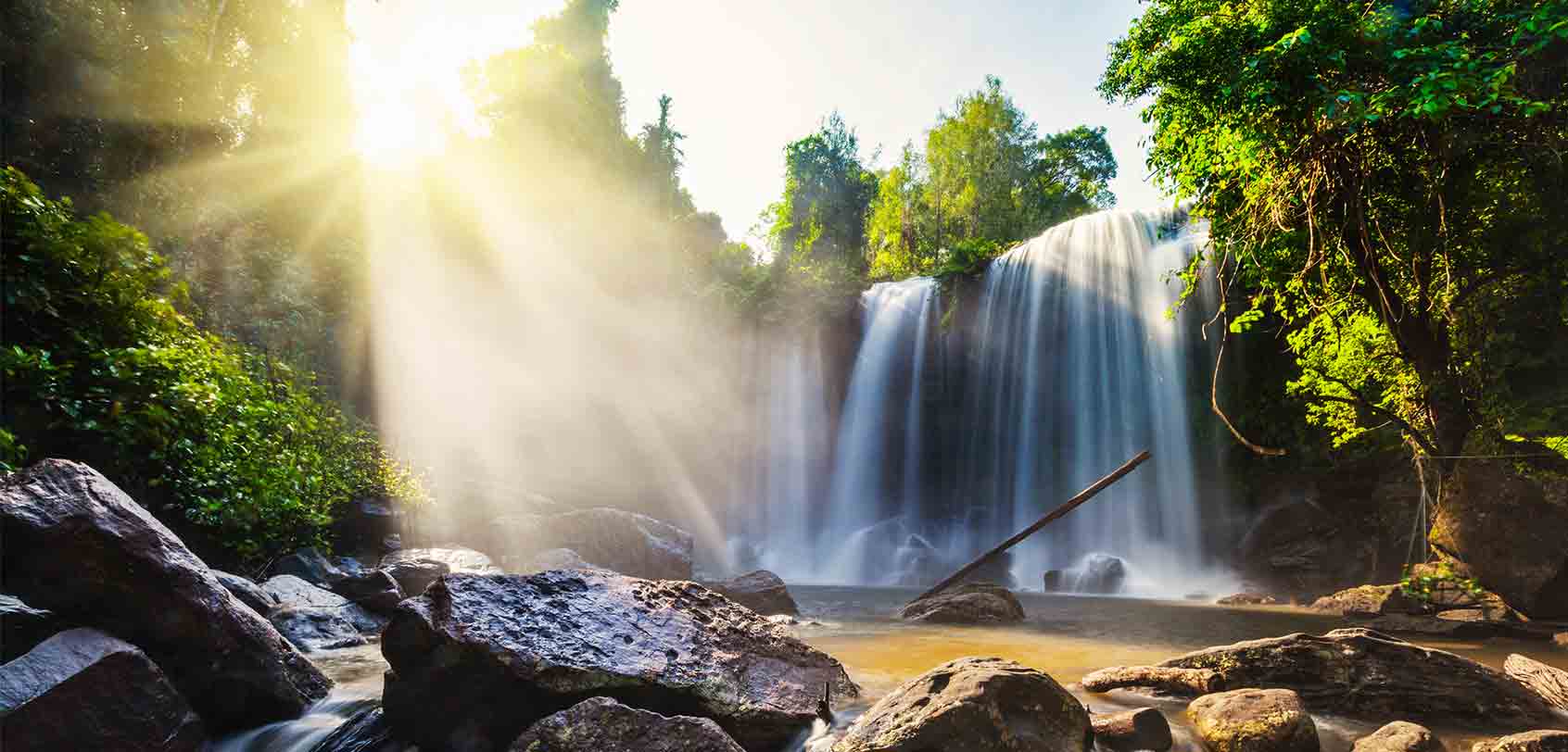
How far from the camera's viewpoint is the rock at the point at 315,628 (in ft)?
21.7

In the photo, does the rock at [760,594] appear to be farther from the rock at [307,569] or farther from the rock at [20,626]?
the rock at [20,626]

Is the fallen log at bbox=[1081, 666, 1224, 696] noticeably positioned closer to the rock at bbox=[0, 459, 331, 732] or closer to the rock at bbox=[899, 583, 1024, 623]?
the rock at bbox=[899, 583, 1024, 623]

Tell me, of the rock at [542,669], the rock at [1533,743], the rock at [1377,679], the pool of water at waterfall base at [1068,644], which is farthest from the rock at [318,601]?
the rock at [1533,743]

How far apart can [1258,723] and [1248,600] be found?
1041 cm

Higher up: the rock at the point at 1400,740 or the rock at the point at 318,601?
the rock at the point at 318,601

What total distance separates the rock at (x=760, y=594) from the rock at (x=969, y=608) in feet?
5.68

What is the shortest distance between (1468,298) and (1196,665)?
7.12 meters

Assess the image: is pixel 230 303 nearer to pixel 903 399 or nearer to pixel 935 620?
pixel 935 620

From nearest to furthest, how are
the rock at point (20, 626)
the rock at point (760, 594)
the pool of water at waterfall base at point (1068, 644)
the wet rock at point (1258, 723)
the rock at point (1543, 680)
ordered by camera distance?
the rock at point (20, 626) < the wet rock at point (1258, 723) < the rock at point (1543, 680) < the pool of water at waterfall base at point (1068, 644) < the rock at point (760, 594)

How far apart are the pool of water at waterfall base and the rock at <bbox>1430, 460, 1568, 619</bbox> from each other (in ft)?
4.24

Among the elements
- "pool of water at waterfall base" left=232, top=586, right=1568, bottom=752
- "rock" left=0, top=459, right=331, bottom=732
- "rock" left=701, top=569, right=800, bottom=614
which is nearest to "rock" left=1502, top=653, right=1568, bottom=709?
"pool of water at waterfall base" left=232, top=586, right=1568, bottom=752

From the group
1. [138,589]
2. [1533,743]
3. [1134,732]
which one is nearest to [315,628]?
[138,589]

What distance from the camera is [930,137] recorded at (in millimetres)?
36375

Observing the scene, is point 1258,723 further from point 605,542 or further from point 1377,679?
point 605,542
